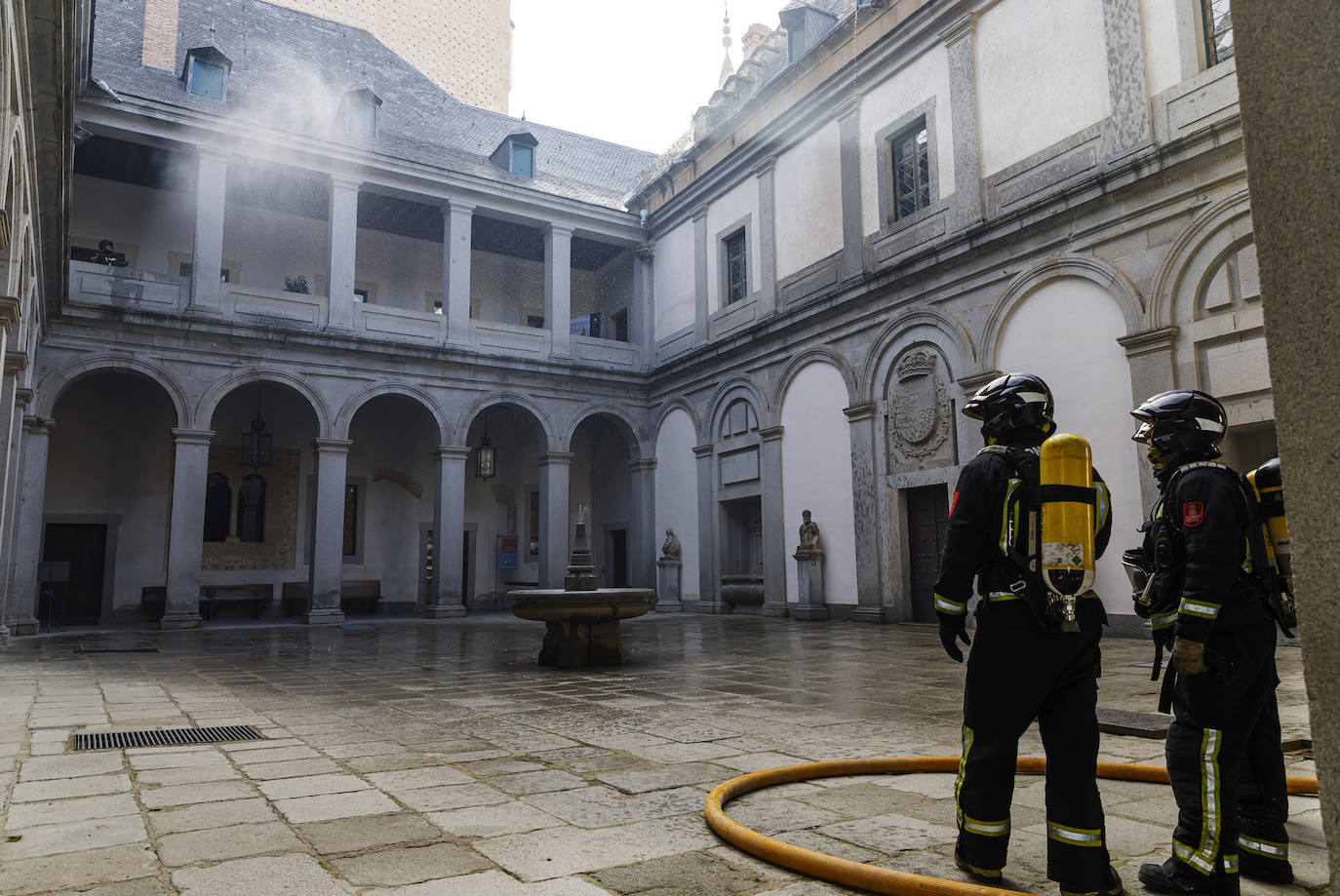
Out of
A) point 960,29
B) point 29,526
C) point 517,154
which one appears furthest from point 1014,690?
point 517,154

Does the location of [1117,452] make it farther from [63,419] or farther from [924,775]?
[63,419]

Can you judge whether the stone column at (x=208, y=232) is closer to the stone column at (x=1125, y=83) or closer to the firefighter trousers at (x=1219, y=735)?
the stone column at (x=1125, y=83)

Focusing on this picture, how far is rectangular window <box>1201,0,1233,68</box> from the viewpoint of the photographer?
11.4 m

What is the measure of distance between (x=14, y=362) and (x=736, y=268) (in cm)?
1368

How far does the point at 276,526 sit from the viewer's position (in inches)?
849

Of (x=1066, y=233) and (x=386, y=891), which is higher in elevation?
(x=1066, y=233)

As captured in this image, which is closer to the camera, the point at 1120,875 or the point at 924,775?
the point at 1120,875

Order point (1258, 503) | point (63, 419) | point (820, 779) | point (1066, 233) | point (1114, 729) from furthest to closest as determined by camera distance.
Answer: point (63, 419) < point (1066, 233) < point (1114, 729) < point (820, 779) < point (1258, 503)

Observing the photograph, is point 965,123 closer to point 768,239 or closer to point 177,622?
point 768,239

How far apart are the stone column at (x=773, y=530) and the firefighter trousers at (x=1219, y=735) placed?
15038 mm

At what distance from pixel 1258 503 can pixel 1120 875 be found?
51.5 inches

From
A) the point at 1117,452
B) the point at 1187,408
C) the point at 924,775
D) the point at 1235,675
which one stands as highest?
the point at 1117,452

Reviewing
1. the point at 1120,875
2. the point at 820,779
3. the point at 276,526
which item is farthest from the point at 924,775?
the point at 276,526

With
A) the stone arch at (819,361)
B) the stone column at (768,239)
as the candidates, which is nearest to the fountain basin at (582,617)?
the stone arch at (819,361)
